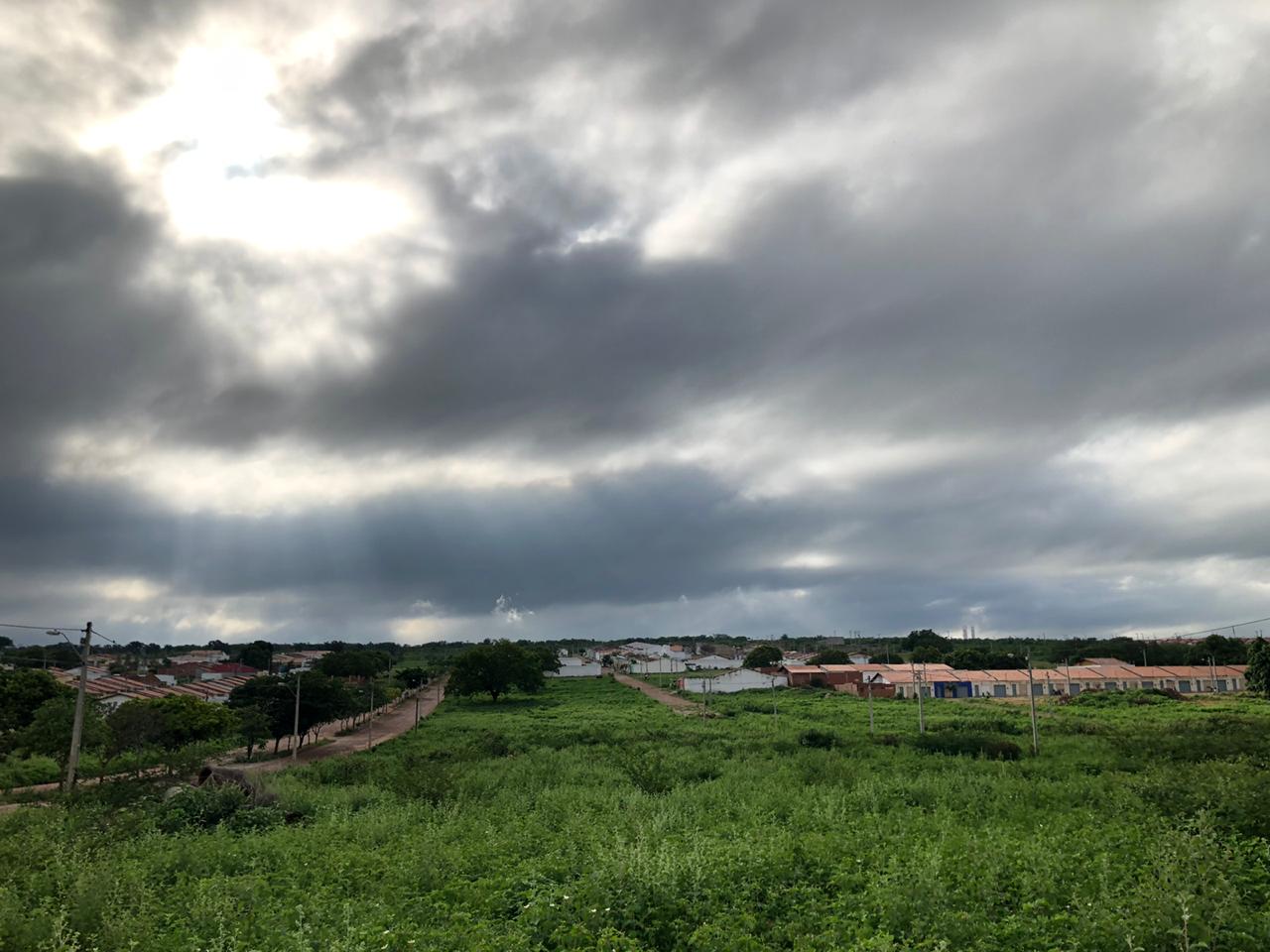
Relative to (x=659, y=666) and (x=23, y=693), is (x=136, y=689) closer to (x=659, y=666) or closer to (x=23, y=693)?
(x=23, y=693)

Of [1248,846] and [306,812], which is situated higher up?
[1248,846]

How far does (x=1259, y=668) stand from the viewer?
240ft

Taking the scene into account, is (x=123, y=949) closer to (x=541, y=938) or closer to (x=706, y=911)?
(x=541, y=938)

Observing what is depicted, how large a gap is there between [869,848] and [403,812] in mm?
12554

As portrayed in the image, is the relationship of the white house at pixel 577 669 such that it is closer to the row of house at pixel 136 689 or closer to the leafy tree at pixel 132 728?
the row of house at pixel 136 689

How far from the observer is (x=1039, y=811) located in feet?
65.7

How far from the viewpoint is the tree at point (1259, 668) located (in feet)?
235

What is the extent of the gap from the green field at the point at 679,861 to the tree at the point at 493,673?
5069 centimetres

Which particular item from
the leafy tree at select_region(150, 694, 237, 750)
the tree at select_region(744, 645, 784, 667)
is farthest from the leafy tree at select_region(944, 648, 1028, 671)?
the leafy tree at select_region(150, 694, 237, 750)

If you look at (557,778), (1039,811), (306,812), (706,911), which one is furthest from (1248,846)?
(306,812)

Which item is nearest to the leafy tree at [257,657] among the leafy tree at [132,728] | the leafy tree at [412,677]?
the leafy tree at [412,677]

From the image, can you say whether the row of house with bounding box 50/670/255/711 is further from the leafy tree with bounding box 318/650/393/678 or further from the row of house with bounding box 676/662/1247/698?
the row of house with bounding box 676/662/1247/698

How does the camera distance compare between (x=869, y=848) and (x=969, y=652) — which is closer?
(x=869, y=848)

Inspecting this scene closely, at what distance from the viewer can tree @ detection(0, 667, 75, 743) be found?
1729 inches
